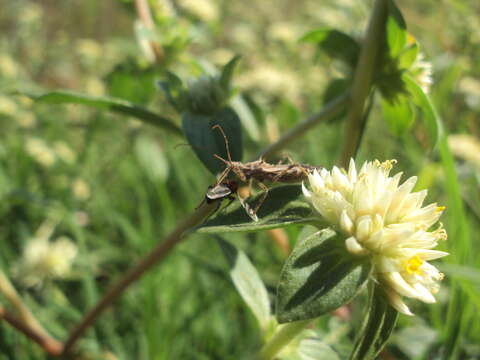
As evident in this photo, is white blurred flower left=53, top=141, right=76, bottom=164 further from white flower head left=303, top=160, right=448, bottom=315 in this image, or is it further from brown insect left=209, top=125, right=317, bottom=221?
white flower head left=303, top=160, right=448, bottom=315

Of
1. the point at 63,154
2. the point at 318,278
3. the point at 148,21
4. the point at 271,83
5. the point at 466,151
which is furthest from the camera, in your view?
the point at 271,83

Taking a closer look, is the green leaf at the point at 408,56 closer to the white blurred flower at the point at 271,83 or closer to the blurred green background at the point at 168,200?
the blurred green background at the point at 168,200

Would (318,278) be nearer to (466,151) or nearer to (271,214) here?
(271,214)

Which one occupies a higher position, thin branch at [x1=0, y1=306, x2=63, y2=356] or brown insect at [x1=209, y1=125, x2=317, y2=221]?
brown insect at [x1=209, y1=125, x2=317, y2=221]

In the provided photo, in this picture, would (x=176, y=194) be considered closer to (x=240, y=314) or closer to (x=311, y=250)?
(x=240, y=314)

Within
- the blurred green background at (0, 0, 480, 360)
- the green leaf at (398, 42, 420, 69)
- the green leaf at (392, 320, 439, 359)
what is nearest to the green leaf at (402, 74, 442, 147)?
the green leaf at (398, 42, 420, 69)

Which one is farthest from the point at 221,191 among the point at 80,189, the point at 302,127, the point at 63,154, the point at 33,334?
the point at 63,154
